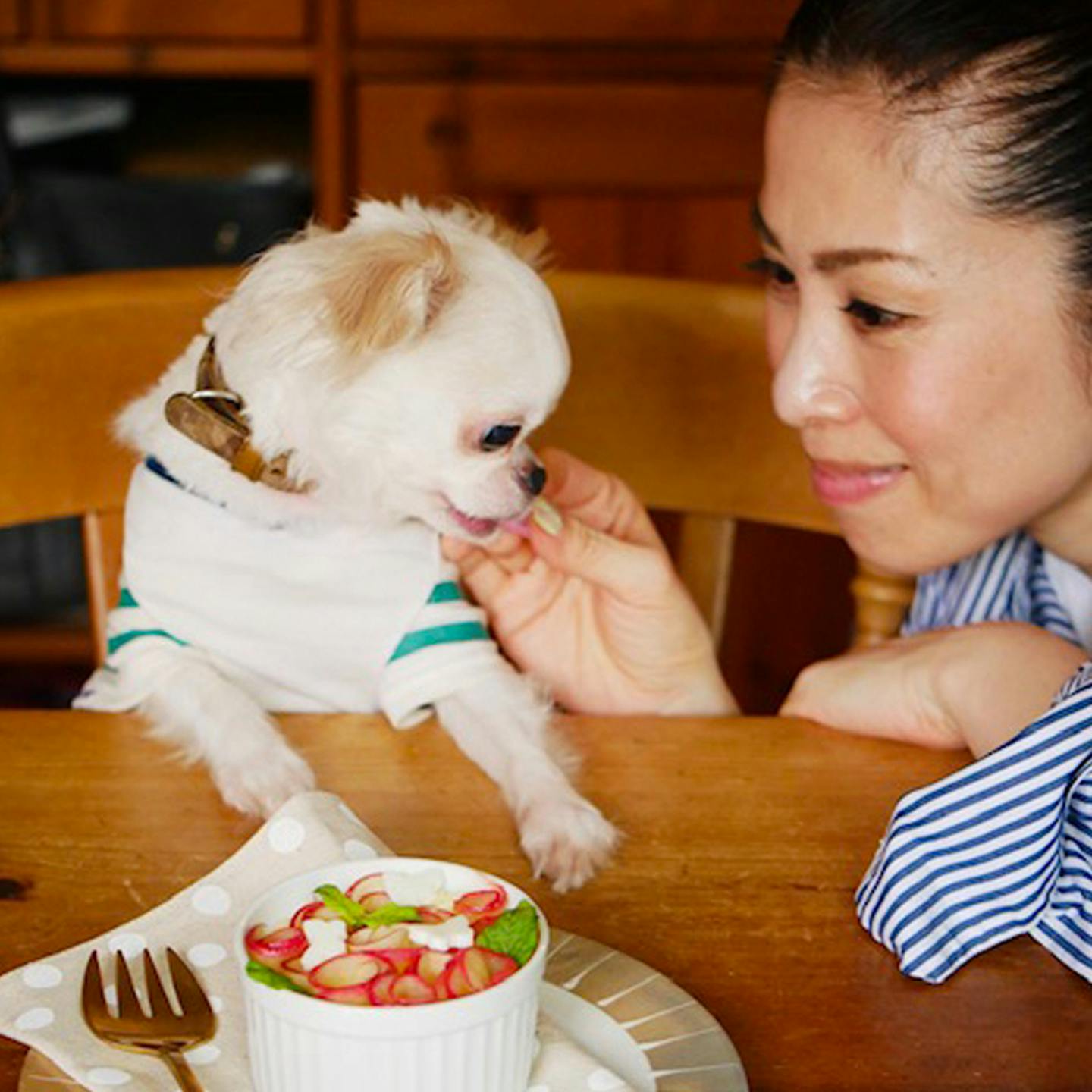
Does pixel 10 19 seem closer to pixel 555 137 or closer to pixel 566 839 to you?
pixel 555 137

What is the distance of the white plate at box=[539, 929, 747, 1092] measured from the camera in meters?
0.71

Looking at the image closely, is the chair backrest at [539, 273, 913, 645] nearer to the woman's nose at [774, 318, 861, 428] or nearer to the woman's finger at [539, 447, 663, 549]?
the woman's finger at [539, 447, 663, 549]

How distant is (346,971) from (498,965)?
6 centimetres

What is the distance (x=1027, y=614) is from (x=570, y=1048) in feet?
2.51

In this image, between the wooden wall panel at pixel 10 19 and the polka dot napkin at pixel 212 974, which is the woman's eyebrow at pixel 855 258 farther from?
the wooden wall panel at pixel 10 19

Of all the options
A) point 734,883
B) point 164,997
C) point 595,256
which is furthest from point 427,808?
point 595,256

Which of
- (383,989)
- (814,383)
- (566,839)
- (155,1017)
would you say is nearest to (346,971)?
(383,989)

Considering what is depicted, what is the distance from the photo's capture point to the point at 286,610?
1.26m

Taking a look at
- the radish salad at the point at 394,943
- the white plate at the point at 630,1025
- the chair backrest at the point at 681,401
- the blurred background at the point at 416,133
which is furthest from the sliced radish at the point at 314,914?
the blurred background at the point at 416,133

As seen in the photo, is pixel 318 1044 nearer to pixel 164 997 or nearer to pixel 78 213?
pixel 164 997

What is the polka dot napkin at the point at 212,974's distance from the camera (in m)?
0.70

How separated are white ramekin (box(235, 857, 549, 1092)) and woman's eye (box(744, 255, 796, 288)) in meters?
0.59

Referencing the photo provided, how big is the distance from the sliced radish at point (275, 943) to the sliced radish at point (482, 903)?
6cm

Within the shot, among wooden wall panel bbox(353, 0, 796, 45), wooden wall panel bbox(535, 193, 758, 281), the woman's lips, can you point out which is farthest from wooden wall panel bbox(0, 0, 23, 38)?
the woman's lips
